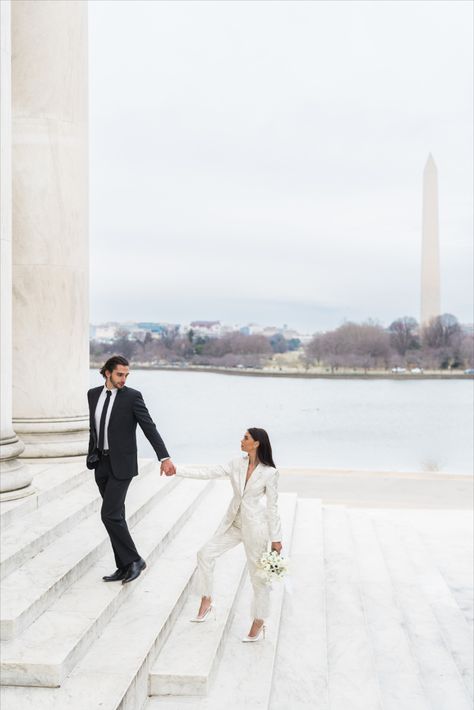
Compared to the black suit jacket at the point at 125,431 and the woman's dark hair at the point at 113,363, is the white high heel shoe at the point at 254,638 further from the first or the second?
the woman's dark hair at the point at 113,363

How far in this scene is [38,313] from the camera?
936 inches

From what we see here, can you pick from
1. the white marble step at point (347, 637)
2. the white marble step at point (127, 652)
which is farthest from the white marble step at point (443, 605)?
the white marble step at point (127, 652)

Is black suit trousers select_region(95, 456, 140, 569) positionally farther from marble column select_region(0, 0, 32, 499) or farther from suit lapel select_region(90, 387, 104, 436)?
marble column select_region(0, 0, 32, 499)

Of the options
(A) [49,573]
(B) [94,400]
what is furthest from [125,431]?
(A) [49,573]

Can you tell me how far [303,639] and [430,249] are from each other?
164 m

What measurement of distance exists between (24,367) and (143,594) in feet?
33.4

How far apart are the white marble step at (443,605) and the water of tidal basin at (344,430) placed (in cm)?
2657

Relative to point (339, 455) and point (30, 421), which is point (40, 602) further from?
point (339, 455)

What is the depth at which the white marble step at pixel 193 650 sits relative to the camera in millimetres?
12852

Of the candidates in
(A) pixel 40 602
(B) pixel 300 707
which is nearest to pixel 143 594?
(A) pixel 40 602

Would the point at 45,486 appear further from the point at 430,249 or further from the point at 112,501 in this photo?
the point at 430,249

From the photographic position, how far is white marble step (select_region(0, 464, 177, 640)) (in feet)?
43.1

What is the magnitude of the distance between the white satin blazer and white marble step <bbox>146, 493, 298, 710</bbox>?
85.1 inches

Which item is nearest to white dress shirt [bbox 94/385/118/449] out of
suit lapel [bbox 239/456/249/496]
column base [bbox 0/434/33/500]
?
suit lapel [bbox 239/456/249/496]
